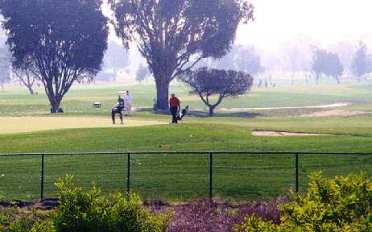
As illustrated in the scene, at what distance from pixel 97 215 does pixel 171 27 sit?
70797 millimetres

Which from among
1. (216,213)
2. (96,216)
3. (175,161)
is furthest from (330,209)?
(175,161)

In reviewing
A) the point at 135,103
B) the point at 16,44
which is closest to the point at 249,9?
the point at 16,44

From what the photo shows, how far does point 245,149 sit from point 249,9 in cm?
5655

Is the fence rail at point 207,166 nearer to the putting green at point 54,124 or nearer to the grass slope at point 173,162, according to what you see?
the grass slope at point 173,162

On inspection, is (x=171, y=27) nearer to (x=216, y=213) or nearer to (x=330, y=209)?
(x=216, y=213)

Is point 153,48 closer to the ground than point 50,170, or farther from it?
farther from it

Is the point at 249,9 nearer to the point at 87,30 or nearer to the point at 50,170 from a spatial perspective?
the point at 87,30

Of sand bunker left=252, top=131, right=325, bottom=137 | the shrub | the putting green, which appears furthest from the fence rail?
the putting green

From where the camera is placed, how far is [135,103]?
383 ft

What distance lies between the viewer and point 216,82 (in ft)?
278

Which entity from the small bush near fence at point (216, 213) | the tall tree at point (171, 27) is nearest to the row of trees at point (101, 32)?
the tall tree at point (171, 27)

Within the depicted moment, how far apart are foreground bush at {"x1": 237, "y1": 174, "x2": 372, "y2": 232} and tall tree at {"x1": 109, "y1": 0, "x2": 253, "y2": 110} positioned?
2779 inches

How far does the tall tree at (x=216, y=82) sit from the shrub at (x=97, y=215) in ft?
235

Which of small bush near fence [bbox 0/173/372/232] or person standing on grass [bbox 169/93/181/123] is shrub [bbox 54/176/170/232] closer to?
small bush near fence [bbox 0/173/372/232]
